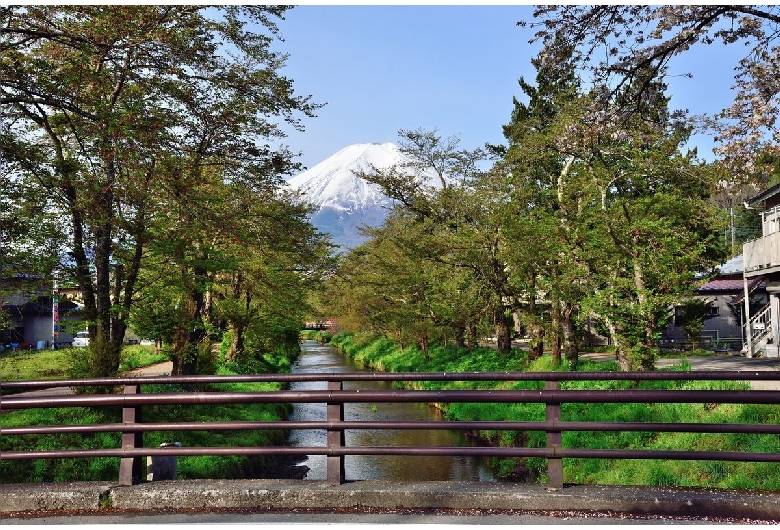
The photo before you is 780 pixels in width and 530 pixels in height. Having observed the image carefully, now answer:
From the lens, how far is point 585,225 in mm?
18484

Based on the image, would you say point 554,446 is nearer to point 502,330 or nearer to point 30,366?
point 502,330

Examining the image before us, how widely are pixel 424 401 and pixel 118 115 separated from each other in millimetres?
8175

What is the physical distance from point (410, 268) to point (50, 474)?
21.7 meters

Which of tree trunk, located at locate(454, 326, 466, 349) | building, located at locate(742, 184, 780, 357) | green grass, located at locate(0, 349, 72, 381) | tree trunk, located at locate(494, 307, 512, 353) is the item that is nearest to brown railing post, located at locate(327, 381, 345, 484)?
green grass, located at locate(0, 349, 72, 381)

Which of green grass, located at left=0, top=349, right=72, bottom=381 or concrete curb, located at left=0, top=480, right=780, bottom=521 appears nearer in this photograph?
concrete curb, located at left=0, top=480, right=780, bottom=521

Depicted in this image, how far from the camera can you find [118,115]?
37.2 ft

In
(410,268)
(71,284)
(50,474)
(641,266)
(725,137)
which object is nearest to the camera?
(725,137)

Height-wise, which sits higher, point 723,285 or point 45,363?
point 723,285

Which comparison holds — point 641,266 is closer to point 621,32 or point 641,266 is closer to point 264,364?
point 621,32

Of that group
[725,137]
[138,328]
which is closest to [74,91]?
[138,328]

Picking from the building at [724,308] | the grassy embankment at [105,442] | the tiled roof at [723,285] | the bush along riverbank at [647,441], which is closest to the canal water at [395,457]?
the bush along riverbank at [647,441]

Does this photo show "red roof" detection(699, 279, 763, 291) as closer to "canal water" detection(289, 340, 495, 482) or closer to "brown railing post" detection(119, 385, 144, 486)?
"canal water" detection(289, 340, 495, 482)

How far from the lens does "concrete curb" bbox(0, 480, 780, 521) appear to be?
205 inches

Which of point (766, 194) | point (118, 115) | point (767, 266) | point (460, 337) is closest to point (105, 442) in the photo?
point (118, 115)
